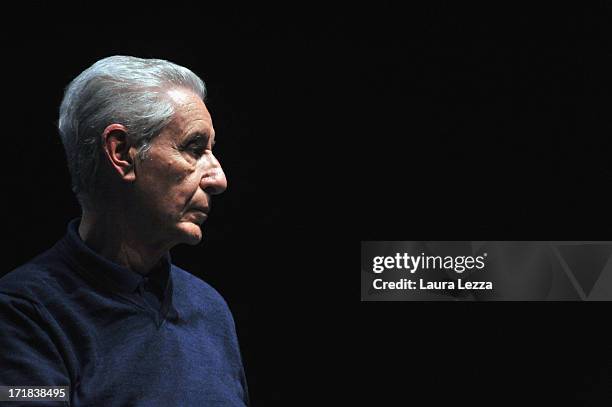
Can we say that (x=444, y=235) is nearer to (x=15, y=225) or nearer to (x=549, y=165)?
(x=549, y=165)

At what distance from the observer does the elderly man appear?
66.6 inches

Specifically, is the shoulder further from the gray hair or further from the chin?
the gray hair

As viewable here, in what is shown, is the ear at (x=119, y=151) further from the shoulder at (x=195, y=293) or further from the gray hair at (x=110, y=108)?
the shoulder at (x=195, y=293)

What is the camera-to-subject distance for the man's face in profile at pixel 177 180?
1.78m

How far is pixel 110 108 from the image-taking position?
1753mm

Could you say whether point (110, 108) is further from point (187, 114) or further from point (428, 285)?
point (428, 285)

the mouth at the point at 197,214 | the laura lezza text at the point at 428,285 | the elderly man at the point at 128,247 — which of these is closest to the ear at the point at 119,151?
the elderly man at the point at 128,247

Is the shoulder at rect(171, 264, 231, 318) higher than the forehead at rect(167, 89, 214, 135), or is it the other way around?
the forehead at rect(167, 89, 214, 135)

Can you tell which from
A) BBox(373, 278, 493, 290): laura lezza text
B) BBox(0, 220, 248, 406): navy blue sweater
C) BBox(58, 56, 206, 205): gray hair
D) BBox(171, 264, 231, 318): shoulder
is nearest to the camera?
BBox(0, 220, 248, 406): navy blue sweater

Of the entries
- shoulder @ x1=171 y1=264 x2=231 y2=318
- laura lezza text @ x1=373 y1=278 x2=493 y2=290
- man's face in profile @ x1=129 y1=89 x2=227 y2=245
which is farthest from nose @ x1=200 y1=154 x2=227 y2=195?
laura lezza text @ x1=373 y1=278 x2=493 y2=290

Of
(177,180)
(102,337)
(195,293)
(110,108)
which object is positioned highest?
(110,108)

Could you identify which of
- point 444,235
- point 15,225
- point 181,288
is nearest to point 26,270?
point 181,288

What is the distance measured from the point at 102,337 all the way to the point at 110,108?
383mm

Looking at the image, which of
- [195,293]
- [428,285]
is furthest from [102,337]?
[428,285]
